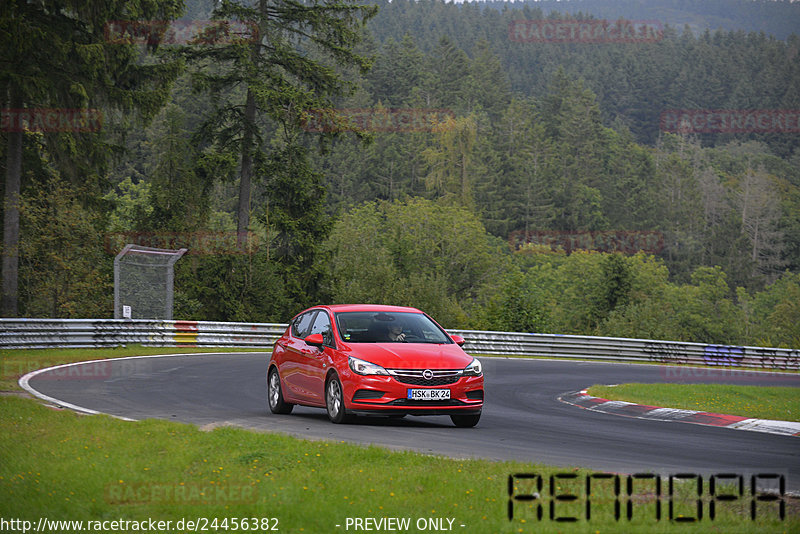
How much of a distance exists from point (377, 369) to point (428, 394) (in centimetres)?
72

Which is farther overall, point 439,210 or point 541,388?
point 439,210

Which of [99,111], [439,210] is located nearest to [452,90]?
[439,210]

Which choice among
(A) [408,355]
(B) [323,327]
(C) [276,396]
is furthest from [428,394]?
(C) [276,396]

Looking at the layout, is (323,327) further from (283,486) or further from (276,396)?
(283,486)

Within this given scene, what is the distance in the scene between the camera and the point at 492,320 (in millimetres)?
43125

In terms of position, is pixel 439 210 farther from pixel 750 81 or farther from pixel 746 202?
pixel 750 81

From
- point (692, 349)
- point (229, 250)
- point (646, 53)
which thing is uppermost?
point (646, 53)

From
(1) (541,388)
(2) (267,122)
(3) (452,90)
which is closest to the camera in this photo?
(1) (541,388)

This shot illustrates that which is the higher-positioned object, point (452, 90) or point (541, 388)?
point (452, 90)

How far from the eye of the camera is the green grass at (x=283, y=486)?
6.53 m

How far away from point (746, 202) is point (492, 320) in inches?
3691

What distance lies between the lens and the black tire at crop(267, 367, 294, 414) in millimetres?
14164

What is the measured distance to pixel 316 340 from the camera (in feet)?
43.6

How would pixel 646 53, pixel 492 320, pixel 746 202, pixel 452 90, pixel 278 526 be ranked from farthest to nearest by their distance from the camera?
pixel 646 53, pixel 452 90, pixel 746 202, pixel 492 320, pixel 278 526
